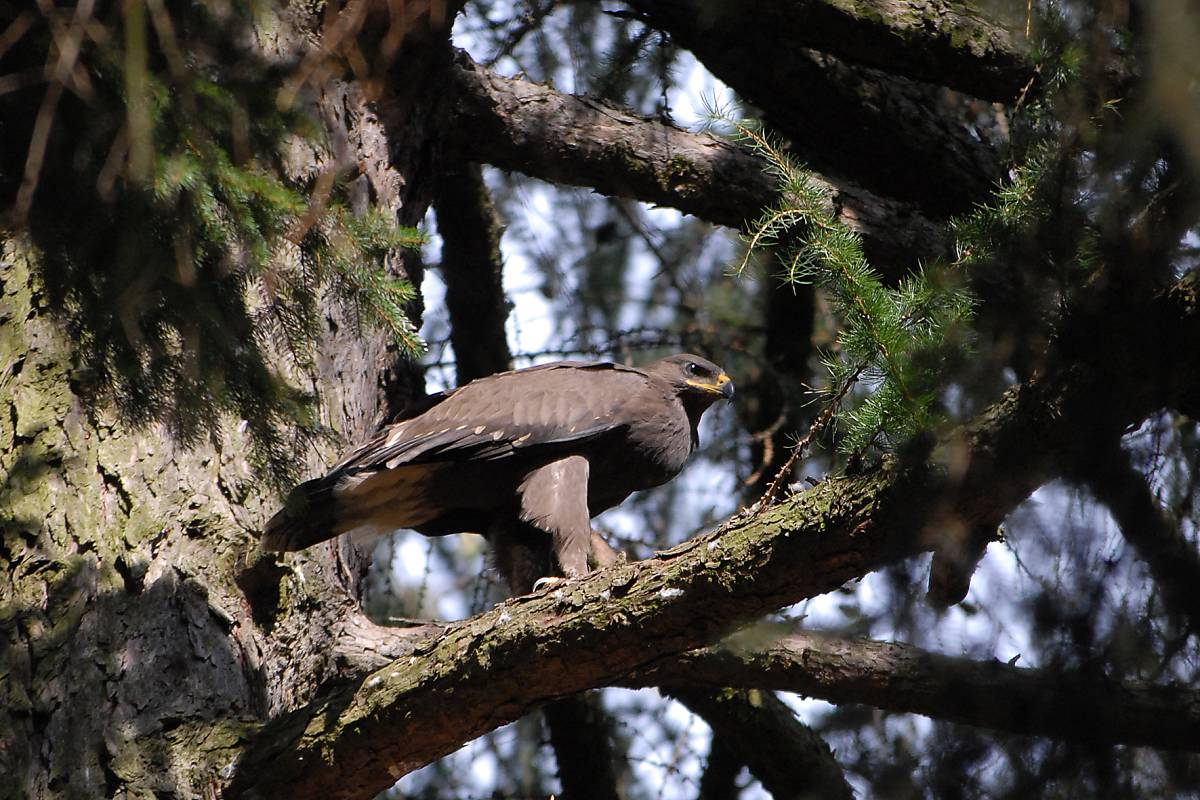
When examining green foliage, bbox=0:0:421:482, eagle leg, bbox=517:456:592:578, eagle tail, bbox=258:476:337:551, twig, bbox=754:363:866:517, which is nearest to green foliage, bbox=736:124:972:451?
twig, bbox=754:363:866:517

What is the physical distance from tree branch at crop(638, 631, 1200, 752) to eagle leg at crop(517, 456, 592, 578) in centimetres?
81

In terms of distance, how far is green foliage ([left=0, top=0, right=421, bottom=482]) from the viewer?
2523 millimetres

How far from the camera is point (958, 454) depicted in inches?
101

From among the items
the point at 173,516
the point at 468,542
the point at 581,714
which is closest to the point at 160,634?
the point at 173,516

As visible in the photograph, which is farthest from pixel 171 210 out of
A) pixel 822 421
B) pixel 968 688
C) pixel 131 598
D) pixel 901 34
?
pixel 901 34

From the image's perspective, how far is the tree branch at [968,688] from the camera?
2176 mm

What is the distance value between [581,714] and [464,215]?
2.36 m

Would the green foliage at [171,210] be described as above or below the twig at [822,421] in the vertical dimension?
above

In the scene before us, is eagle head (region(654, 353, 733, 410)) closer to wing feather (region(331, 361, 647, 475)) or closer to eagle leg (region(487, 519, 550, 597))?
wing feather (region(331, 361, 647, 475))

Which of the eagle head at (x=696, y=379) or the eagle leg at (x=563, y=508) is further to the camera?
the eagle head at (x=696, y=379)

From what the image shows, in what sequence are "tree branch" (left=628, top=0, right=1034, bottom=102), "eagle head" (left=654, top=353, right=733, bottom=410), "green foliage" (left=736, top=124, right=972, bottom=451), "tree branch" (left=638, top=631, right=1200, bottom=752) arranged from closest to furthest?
1. "tree branch" (left=638, top=631, right=1200, bottom=752)
2. "green foliage" (left=736, top=124, right=972, bottom=451)
3. "tree branch" (left=628, top=0, right=1034, bottom=102)
4. "eagle head" (left=654, top=353, right=733, bottom=410)

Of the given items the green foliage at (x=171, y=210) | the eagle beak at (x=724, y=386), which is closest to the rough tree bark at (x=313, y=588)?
the green foliage at (x=171, y=210)

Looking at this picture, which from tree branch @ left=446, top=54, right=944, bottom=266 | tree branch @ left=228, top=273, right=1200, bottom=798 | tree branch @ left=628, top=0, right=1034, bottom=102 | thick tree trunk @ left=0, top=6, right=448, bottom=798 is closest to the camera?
tree branch @ left=228, top=273, right=1200, bottom=798

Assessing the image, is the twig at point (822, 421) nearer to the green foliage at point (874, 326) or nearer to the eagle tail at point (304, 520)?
the green foliage at point (874, 326)
